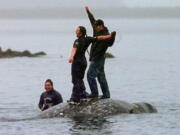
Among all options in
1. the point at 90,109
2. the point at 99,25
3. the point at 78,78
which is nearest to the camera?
the point at 99,25

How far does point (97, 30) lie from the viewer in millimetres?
28453

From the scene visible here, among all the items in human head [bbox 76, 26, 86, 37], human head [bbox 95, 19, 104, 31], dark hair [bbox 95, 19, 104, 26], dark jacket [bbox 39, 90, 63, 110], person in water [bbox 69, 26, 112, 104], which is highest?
dark hair [bbox 95, 19, 104, 26]

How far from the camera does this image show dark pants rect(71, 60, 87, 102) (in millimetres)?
28359

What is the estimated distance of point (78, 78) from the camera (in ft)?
93.8

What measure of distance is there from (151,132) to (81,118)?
2501 mm

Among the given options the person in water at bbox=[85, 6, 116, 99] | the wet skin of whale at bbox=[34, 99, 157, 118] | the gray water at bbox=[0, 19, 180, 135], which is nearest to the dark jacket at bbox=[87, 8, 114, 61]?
the person in water at bbox=[85, 6, 116, 99]

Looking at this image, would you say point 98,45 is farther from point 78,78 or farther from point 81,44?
point 78,78

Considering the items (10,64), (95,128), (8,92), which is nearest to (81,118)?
(95,128)

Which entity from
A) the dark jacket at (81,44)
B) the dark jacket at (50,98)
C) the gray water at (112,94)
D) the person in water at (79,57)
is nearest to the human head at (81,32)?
the person in water at (79,57)

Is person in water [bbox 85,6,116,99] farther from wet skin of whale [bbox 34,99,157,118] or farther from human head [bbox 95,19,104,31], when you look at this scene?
wet skin of whale [bbox 34,99,157,118]

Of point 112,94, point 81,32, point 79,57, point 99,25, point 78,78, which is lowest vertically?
point 112,94

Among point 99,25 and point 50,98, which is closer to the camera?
point 99,25

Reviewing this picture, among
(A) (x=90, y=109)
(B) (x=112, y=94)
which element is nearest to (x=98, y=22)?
(A) (x=90, y=109)

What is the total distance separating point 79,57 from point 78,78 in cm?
68
